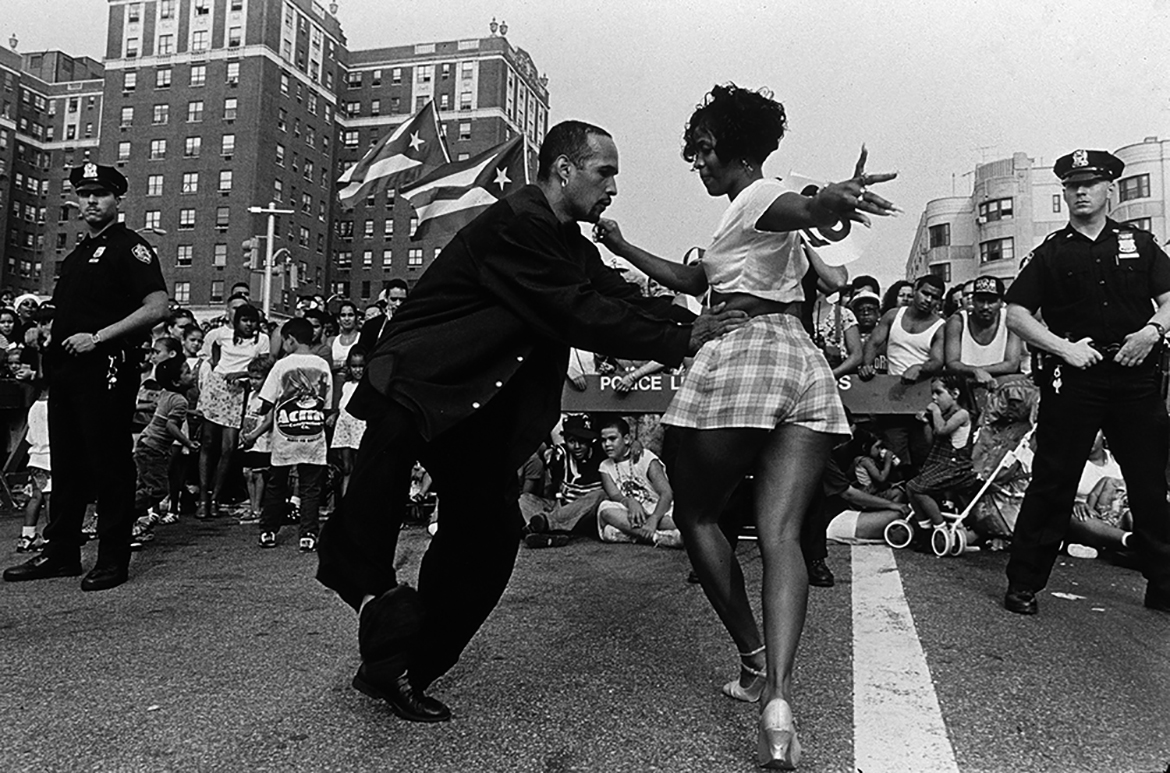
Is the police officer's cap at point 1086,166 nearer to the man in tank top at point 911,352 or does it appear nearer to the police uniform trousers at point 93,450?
the man in tank top at point 911,352

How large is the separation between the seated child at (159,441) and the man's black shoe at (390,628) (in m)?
4.90

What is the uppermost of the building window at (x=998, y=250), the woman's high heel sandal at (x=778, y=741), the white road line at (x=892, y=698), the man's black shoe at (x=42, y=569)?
the building window at (x=998, y=250)

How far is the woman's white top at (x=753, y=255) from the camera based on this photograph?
2828mm

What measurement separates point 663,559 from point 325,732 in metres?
3.59

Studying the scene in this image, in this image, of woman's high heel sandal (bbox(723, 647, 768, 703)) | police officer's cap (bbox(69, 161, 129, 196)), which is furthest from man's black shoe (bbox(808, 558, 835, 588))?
police officer's cap (bbox(69, 161, 129, 196))

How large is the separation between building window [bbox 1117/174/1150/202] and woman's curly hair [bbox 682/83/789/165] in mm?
2517

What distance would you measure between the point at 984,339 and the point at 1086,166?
9.35 feet

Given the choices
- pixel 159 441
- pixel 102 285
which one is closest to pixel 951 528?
pixel 102 285

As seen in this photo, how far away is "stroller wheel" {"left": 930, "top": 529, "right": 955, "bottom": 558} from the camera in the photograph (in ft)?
20.1

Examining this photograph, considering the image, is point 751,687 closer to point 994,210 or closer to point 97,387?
point 97,387

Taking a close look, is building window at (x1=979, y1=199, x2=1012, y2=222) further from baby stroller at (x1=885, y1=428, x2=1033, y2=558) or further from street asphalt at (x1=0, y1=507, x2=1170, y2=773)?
street asphalt at (x1=0, y1=507, x2=1170, y2=773)

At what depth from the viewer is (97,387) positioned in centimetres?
487

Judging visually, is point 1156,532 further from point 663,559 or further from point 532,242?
point 532,242

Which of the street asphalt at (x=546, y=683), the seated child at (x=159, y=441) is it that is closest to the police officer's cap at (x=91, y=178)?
the street asphalt at (x=546, y=683)
